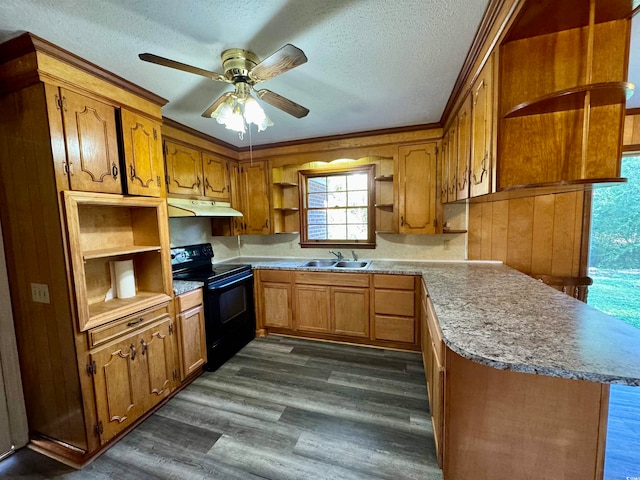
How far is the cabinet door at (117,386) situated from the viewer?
1614mm

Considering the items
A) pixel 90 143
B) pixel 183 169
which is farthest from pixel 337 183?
pixel 90 143

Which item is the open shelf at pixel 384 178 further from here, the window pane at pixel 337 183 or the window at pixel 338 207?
the window pane at pixel 337 183

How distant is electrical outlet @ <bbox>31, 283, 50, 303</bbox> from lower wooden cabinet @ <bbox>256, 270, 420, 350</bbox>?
1883 mm

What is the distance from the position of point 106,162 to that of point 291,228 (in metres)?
2.24

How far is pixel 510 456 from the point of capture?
125 centimetres

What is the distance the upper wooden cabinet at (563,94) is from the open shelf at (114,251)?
7.67 feet

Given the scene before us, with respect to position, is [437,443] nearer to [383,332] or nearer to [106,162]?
[383,332]

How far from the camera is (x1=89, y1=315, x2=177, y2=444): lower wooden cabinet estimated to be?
5.33 ft

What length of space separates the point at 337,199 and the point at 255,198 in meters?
1.10

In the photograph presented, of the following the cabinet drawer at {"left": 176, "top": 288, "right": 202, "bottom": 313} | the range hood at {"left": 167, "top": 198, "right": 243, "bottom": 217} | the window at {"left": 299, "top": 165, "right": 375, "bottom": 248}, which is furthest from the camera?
the window at {"left": 299, "top": 165, "right": 375, "bottom": 248}

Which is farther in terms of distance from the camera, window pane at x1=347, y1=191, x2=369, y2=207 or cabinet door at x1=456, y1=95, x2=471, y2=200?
window pane at x1=347, y1=191, x2=369, y2=207

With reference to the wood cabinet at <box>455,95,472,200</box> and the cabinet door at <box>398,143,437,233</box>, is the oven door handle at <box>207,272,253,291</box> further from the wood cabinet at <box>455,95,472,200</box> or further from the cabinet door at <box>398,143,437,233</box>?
the wood cabinet at <box>455,95,472,200</box>

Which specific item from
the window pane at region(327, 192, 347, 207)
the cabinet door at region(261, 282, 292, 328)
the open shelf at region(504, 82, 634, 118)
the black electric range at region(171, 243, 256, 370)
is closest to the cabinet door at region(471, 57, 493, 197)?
the open shelf at region(504, 82, 634, 118)

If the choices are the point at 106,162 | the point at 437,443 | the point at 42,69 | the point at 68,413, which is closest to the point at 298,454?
the point at 437,443
